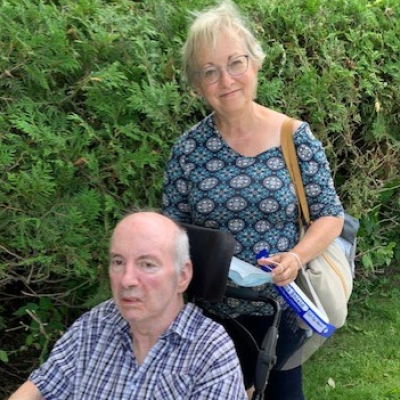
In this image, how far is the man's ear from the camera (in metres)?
2.47

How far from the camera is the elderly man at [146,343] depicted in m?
2.36

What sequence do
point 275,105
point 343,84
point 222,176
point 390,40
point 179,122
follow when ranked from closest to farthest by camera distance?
point 222,176 < point 179,122 < point 275,105 < point 343,84 < point 390,40

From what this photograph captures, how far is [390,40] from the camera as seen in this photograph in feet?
15.6

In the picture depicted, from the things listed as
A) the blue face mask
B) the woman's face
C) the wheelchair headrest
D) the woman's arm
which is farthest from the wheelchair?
the woman's arm

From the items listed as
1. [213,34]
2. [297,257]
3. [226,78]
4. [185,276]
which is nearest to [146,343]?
[185,276]

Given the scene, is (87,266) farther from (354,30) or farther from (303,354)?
(354,30)

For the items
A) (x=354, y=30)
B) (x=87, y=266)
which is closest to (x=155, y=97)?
(x=87, y=266)

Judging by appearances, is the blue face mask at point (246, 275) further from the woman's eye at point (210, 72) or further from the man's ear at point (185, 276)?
the woman's eye at point (210, 72)

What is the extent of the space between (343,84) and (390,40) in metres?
0.73

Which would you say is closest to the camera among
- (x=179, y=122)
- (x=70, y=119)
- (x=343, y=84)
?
(x=70, y=119)

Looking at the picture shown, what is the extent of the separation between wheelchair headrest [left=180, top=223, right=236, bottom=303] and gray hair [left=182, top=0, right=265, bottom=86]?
668 mm

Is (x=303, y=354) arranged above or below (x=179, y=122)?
below

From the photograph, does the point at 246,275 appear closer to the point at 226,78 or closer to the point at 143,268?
the point at 143,268

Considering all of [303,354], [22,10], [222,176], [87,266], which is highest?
[22,10]
